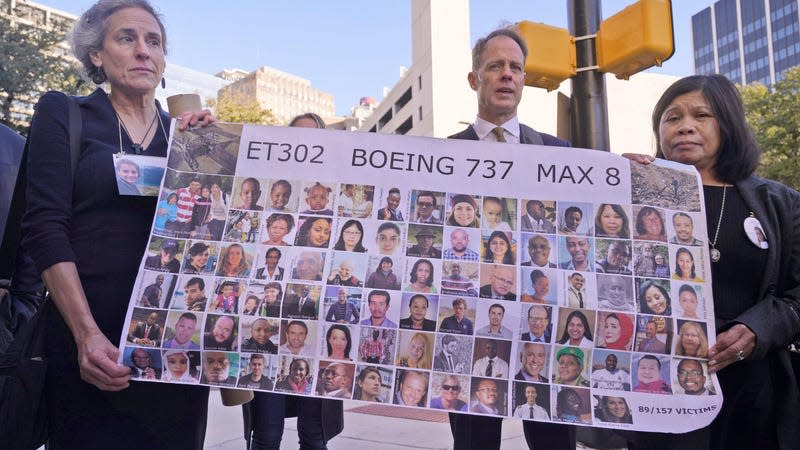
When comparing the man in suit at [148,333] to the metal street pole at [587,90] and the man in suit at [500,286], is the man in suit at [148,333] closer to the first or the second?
the man in suit at [500,286]

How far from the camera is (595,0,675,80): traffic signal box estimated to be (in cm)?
415

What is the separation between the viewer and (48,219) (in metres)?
1.70

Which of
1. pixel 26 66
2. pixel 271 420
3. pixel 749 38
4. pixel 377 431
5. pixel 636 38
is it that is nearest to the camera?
pixel 271 420

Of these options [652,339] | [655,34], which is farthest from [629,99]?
[652,339]

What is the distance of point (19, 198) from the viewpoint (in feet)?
6.23

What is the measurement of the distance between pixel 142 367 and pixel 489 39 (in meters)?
1.89

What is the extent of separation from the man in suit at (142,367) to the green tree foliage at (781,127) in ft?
95.1

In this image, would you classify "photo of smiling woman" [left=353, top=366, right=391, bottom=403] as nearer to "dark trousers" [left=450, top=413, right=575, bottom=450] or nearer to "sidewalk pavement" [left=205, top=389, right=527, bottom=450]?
"dark trousers" [left=450, top=413, right=575, bottom=450]

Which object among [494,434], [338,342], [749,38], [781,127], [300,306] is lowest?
[494,434]

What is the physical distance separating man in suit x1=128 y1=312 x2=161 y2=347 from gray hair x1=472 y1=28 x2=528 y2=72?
168 cm

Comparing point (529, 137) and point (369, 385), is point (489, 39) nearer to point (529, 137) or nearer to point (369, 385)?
point (529, 137)

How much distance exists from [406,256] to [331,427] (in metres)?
1.99

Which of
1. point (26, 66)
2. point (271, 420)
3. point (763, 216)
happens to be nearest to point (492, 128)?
point (763, 216)

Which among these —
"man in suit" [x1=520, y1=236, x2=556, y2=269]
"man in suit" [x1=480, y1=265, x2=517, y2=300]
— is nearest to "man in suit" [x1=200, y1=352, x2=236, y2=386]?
"man in suit" [x1=480, y1=265, x2=517, y2=300]
